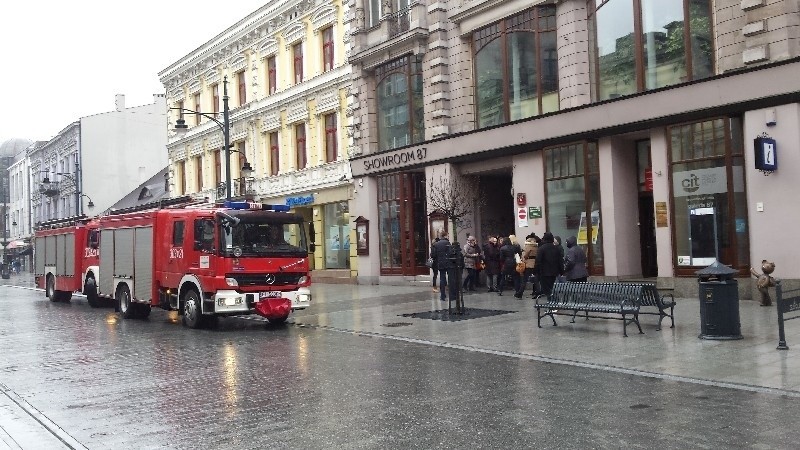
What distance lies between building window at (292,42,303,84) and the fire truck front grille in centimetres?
1817

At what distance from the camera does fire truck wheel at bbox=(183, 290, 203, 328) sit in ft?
53.9

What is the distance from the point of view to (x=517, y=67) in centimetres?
2270

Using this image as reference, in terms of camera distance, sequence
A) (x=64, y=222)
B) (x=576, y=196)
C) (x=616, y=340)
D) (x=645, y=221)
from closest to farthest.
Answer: (x=616, y=340)
(x=645, y=221)
(x=576, y=196)
(x=64, y=222)

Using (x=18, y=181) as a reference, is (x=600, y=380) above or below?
below

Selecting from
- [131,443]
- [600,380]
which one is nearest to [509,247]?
[600,380]

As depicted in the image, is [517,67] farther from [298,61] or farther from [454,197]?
[298,61]

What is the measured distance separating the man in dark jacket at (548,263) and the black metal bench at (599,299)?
367 cm

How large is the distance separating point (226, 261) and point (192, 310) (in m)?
1.63

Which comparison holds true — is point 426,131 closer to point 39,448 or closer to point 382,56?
point 382,56

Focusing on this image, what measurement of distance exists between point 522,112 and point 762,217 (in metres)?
7.87

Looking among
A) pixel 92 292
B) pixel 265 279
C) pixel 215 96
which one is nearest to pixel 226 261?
pixel 265 279

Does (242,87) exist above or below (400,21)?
above

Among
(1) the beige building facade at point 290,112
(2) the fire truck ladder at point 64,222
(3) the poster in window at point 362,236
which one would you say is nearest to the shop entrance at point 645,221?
(3) the poster in window at point 362,236

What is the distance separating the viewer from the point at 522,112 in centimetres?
2247
